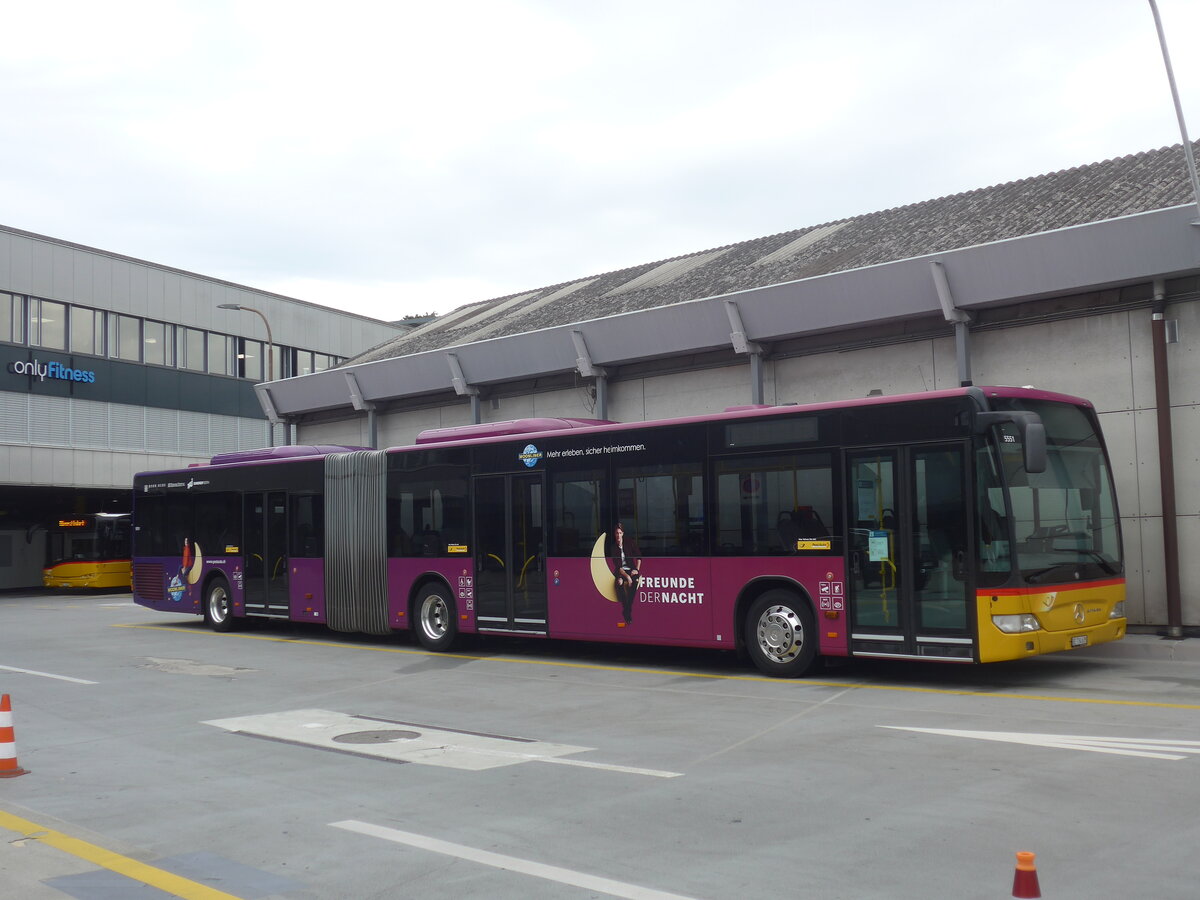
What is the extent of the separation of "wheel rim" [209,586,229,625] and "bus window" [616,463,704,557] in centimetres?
1021

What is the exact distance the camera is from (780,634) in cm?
1339

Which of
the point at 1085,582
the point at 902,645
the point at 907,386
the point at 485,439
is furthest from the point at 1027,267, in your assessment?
the point at 485,439

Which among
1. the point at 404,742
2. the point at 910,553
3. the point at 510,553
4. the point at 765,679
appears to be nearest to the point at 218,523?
the point at 510,553

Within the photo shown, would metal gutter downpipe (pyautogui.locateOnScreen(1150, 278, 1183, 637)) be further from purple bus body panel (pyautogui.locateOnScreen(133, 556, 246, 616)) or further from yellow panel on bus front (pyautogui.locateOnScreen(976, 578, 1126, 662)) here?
purple bus body panel (pyautogui.locateOnScreen(133, 556, 246, 616))

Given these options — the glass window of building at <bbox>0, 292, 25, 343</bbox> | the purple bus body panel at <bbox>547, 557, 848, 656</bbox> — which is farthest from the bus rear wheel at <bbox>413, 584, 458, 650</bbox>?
the glass window of building at <bbox>0, 292, 25, 343</bbox>

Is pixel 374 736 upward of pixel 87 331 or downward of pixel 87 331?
downward

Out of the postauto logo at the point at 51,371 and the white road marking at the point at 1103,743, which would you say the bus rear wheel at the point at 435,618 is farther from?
the postauto logo at the point at 51,371

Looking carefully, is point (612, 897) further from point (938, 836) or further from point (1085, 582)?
point (1085, 582)

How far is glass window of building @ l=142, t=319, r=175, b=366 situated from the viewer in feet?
147

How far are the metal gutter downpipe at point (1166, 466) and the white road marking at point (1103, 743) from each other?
270 inches

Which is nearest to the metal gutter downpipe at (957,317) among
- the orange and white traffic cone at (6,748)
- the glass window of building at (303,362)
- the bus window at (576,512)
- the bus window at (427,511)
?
the bus window at (576,512)

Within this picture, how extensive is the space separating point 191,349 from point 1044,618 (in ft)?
136

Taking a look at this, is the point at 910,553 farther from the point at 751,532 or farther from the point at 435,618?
the point at 435,618

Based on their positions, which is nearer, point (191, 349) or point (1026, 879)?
point (1026, 879)
